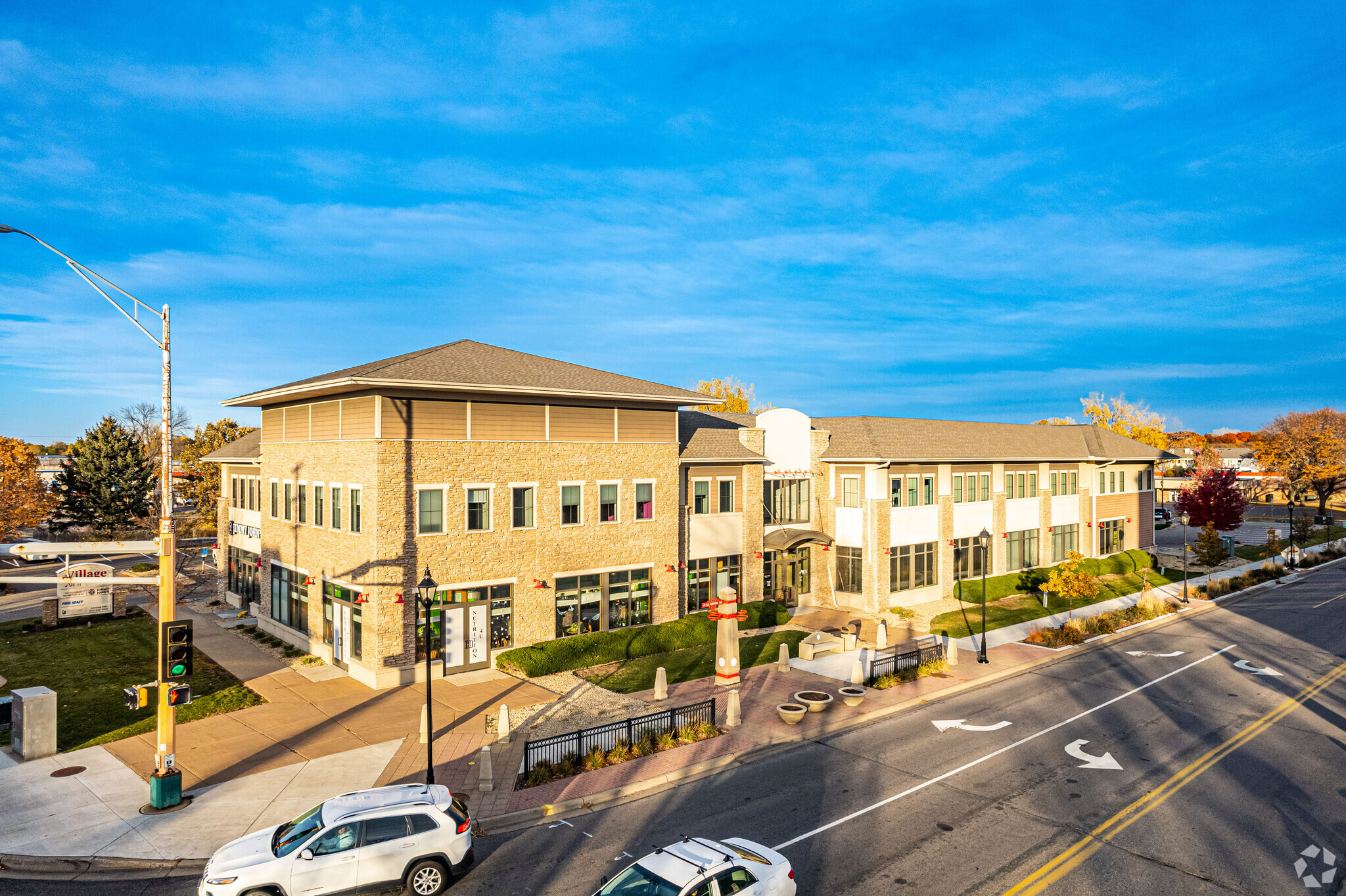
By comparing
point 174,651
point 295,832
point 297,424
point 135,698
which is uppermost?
point 297,424

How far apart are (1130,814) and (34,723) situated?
2580 cm

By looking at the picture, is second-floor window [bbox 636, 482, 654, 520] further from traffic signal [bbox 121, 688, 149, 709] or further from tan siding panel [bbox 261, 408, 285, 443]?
traffic signal [bbox 121, 688, 149, 709]

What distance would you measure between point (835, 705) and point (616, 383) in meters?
15.6

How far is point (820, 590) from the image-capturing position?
40.5m

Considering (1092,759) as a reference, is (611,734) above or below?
above

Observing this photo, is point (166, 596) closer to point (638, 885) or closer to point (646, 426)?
point (638, 885)

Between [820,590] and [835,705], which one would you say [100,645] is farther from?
[820,590]

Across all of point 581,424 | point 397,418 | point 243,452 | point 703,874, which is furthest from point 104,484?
point 703,874

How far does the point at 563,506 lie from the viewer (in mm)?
29578

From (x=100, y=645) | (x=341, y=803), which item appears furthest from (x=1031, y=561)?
(x=100, y=645)

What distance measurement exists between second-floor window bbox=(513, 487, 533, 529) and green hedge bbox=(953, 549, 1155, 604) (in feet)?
83.1

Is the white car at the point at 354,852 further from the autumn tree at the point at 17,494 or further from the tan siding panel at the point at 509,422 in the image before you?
the autumn tree at the point at 17,494

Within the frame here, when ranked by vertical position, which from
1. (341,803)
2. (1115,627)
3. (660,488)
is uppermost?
(660,488)

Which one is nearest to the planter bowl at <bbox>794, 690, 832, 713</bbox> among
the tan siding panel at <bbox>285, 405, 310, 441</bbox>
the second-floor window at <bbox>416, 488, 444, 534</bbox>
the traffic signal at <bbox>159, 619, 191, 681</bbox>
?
the second-floor window at <bbox>416, 488, 444, 534</bbox>
